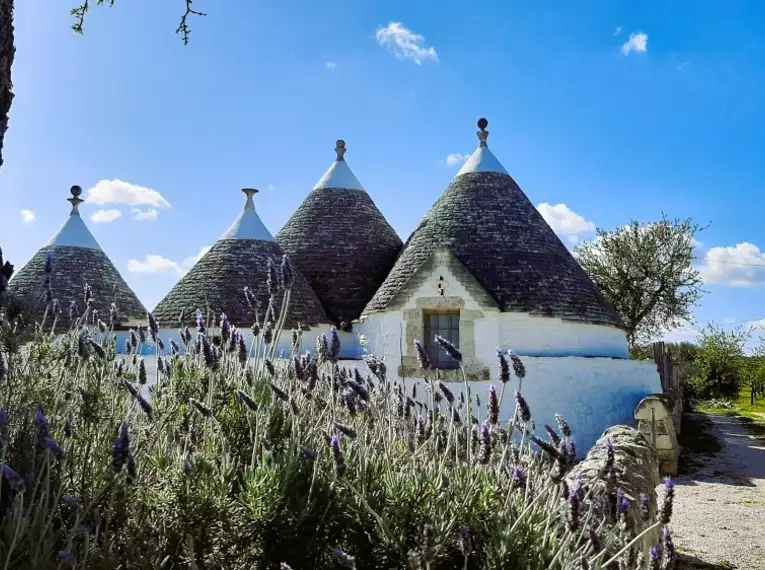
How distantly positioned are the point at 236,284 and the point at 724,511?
987cm

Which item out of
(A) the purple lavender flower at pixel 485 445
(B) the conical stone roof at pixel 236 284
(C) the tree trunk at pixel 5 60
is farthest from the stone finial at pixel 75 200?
(A) the purple lavender flower at pixel 485 445

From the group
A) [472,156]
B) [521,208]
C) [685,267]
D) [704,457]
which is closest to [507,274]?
[521,208]

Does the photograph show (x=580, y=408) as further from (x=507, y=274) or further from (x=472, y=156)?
(x=472, y=156)

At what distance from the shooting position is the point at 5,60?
3805mm

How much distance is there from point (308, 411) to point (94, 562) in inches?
64.5

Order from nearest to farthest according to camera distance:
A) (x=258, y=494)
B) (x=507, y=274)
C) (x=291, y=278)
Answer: (x=258, y=494), (x=291, y=278), (x=507, y=274)

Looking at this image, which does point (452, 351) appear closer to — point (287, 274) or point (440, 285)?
point (287, 274)

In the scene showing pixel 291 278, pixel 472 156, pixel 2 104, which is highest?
pixel 472 156

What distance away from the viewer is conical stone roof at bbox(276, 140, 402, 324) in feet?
50.7

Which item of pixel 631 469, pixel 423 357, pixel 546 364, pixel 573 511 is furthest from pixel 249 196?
pixel 573 511

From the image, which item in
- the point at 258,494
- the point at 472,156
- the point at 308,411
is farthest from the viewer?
the point at 472,156

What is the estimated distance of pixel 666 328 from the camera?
2784 centimetres

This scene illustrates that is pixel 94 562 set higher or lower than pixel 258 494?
lower

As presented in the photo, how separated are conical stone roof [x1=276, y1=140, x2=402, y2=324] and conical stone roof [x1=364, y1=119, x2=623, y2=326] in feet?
3.69
